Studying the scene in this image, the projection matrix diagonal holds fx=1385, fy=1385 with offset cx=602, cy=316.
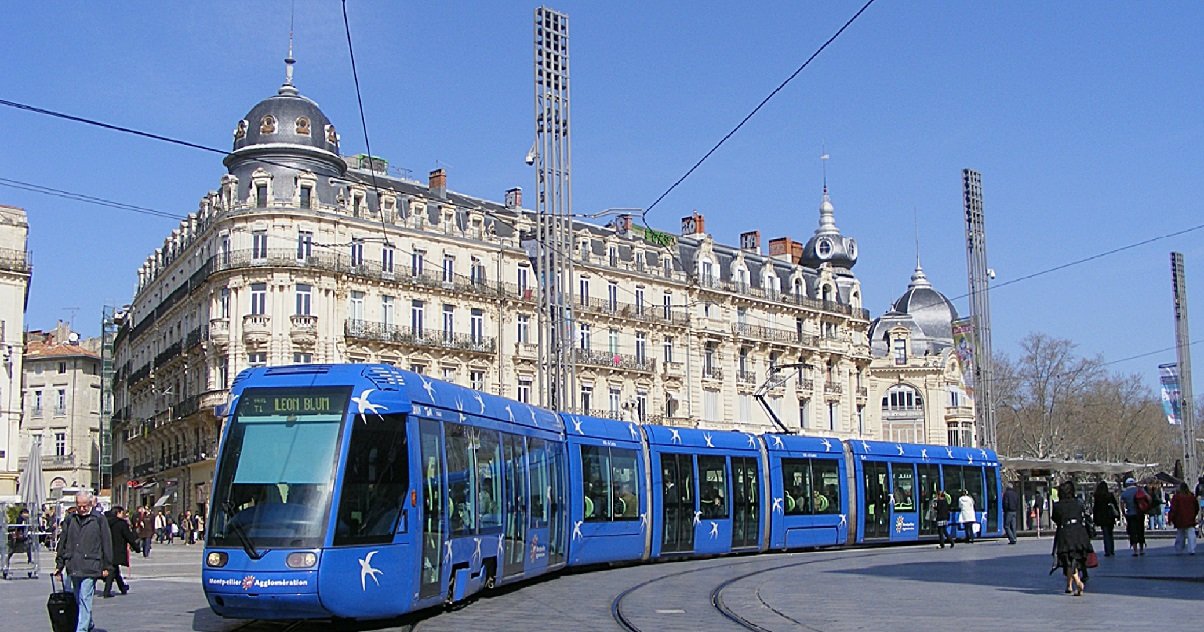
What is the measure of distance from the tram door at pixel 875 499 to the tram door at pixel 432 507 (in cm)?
1773

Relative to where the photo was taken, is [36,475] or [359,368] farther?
[36,475]

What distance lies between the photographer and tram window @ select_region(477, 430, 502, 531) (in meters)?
17.0

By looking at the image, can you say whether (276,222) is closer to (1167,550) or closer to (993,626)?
(1167,550)

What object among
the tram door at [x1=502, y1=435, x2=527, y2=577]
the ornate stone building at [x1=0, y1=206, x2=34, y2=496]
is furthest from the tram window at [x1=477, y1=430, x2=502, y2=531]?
the ornate stone building at [x1=0, y1=206, x2=34, y2=496]

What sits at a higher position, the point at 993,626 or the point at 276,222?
the point at 276,222

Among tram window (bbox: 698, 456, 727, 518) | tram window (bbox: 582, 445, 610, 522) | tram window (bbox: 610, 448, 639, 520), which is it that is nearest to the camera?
tram window (bbox: 582, 445, 610, 522)

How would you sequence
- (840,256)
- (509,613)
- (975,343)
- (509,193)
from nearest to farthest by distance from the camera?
(509,613) < (975,343) < (509,193) < (840,256)

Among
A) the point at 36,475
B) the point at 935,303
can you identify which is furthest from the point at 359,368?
→ the point at 935,303

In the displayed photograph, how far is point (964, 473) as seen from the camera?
34594 mm

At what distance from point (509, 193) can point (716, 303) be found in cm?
1191

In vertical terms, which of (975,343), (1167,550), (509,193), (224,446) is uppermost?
(509,193)

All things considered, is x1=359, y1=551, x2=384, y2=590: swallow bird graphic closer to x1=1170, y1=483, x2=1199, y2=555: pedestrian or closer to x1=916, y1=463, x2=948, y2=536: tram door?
x1=1170, y1=483, x2=1199, y2=555: pedestrian

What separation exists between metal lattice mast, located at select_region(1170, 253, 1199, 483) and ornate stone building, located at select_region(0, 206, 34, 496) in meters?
46.6

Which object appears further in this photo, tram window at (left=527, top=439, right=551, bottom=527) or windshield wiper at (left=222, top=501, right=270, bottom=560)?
tram window at (left=527, top=439, right=551, bottom=527)
